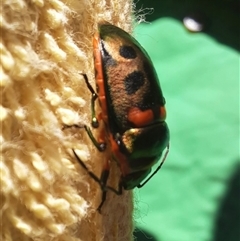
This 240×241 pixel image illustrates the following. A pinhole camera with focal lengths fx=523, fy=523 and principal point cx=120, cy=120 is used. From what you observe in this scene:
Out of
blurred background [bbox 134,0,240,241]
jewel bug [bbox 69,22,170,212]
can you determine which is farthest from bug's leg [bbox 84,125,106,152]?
blurred background [bbox 134,0,240,241]

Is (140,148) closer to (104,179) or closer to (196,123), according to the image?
(104,179)

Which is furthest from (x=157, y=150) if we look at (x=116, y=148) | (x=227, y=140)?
(x=227, y=140)

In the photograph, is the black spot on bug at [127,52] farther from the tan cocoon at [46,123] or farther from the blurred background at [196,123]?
the blurred background at [196,123]

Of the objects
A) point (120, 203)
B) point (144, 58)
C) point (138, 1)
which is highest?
point (144, 58)

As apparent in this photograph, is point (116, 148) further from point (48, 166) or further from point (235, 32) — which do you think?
point (235, 32)

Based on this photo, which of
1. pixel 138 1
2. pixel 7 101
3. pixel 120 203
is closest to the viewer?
pixel 7 101

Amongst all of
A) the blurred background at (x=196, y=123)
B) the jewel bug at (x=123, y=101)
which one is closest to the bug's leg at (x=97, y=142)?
the jewel bug at (x=123, y=101)

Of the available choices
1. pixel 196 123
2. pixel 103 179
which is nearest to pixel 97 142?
pixel 103 179

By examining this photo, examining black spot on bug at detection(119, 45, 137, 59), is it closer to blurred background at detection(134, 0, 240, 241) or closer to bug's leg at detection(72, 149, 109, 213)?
bug's leg at detection(72, 149, 109, 213)
